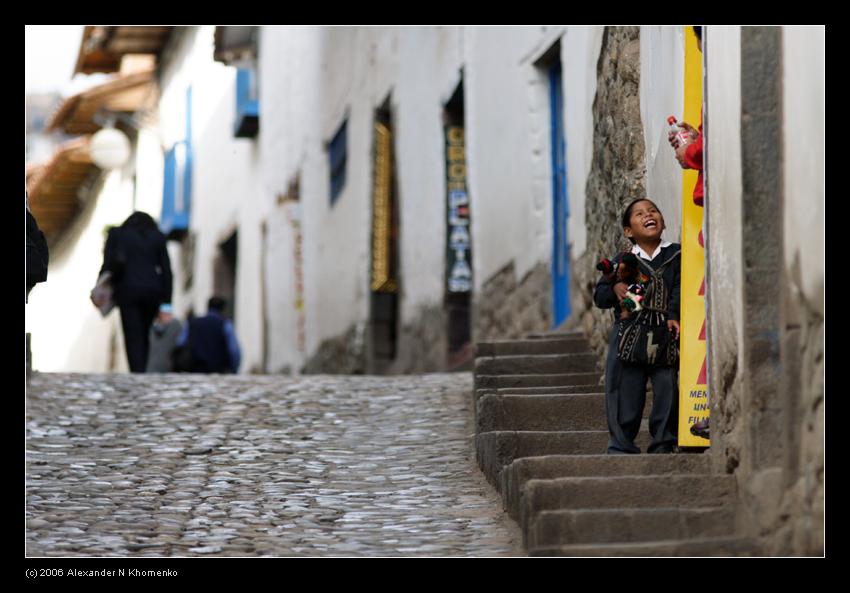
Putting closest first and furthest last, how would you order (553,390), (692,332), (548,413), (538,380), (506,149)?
(692,332)
(548,413)
(553,390)
(538,380)
(506,149)

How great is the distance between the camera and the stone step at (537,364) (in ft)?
29.7

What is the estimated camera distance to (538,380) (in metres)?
8.85

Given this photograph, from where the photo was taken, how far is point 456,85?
14055 millimetres

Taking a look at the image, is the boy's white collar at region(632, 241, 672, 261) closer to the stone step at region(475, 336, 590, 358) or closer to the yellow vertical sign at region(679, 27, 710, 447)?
the yellow vertical sign at region(679, 27, 710, 447)

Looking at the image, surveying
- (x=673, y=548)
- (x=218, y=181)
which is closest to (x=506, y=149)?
(x=673, y=548)

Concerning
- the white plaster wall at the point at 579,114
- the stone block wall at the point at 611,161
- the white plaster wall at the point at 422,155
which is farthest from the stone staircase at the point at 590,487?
the white plaster wall at the point at 422,155

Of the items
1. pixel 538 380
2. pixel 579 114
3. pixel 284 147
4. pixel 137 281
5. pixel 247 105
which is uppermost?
pixel 247 105

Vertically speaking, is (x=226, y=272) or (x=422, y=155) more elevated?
(x=422, y=155)

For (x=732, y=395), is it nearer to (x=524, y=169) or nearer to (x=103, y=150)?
(x=524, y=169)

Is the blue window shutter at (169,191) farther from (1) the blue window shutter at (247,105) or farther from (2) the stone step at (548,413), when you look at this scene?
(2) the stone step at (548,413)

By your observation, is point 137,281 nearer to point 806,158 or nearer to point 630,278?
point 630,278

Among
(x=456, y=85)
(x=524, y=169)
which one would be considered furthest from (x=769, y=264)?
(x=456, y=85)

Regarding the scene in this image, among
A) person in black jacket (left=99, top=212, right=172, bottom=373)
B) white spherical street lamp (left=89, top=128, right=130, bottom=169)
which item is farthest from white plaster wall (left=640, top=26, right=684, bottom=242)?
white spherical street lamp (left=89, top=128, right=130, bottom=169)

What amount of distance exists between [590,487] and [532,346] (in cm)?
347
